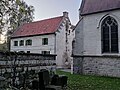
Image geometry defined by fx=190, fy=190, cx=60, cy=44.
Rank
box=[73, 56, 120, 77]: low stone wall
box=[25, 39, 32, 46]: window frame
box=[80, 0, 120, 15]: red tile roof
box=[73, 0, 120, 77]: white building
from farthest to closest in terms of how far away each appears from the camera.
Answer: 1. box=[25, 39, 32, 46]: window frame
2. box=[80, 0, 120, 15]: red tile roof
3. box=[73, 0, 120, 77]: white building
4. box=[73, 56, 120, 77]: low stone wall

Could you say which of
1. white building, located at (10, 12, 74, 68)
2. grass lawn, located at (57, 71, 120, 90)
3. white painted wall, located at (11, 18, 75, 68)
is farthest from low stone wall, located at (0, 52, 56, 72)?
white building, located at (10, 12, 74, 68)

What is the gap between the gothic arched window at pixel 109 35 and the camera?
722 inches

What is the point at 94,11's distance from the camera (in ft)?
65.1

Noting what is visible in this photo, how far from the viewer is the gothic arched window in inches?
722

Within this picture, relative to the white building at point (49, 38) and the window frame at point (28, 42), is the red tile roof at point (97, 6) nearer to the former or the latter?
the white building at point (49, 38)

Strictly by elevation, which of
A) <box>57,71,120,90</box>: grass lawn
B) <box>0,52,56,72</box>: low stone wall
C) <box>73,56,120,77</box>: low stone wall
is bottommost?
<box>57,71,120,90</box>: grass lawn

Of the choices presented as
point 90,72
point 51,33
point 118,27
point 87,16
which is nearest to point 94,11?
Result: point 87,16

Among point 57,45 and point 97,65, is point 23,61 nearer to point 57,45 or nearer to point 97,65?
point 97,65

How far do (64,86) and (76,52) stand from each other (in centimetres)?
1102

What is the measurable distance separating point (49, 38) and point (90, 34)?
13.5m

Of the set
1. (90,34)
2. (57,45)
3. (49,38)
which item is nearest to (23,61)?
(90,34)

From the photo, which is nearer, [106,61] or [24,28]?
[106,61]

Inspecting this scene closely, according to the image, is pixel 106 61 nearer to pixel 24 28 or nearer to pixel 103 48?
pixel 103 48

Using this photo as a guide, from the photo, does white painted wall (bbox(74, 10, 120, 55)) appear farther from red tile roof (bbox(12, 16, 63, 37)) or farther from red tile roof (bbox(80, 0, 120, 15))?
red tile roof (bbox(12, 16, 63, 37))
